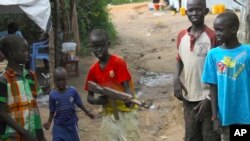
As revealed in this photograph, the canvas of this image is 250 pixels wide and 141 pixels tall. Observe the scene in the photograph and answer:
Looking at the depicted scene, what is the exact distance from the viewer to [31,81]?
337cm

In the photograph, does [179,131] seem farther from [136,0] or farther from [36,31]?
[136,0]

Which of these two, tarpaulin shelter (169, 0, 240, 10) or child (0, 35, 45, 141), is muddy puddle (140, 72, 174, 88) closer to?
child (0, 35, 45, 141)

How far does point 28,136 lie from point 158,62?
9562 mm

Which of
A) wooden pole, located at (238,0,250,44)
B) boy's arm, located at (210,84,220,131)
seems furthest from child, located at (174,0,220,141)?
wooden pole, located at (238,0,250,44)

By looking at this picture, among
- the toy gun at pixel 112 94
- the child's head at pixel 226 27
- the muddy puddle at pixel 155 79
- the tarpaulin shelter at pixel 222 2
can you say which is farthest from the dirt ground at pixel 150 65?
the child's head at pixel 226 27

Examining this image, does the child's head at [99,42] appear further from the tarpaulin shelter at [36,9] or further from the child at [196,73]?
the tarpaulin shelter at [36,9]

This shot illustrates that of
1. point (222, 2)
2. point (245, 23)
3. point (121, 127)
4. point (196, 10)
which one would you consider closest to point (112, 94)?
point (121, 127)

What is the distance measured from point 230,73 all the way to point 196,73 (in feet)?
1.70

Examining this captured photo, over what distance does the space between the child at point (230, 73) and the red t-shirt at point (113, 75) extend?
0.82 m

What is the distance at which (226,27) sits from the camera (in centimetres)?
316

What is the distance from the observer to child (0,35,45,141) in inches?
125

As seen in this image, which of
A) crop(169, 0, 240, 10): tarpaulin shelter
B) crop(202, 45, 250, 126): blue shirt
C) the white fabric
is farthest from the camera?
crop(169, 0, 240, 10): tarpaulin shelter

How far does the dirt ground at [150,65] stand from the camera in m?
6.70

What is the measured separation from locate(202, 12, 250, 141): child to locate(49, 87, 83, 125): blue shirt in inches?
71.5
